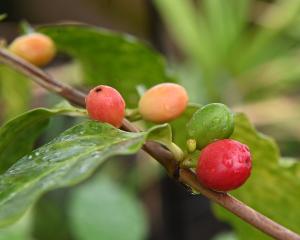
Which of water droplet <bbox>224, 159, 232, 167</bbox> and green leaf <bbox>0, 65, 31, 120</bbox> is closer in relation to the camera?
water droplet <bbox>224, 159, 232, 167</bbox>

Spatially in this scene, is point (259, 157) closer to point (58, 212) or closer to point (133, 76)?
point (133, 76)

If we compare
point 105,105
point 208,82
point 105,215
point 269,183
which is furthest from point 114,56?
point 208,82

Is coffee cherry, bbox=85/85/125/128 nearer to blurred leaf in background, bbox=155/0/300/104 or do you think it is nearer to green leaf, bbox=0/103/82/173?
green leaf, bbox=0/103/82/173

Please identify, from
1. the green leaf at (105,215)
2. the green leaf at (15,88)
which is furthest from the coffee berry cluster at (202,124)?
the green leaf at (105,215)

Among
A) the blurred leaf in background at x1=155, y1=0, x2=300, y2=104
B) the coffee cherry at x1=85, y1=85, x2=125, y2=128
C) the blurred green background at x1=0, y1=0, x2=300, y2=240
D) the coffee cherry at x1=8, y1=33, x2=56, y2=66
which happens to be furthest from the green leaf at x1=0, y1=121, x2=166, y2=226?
the blurred leaf in background at x1=155, y1=0, x2=300, y2=104

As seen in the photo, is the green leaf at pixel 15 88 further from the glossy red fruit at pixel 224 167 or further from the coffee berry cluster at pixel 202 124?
the glossy red fruit at pixel 224 167

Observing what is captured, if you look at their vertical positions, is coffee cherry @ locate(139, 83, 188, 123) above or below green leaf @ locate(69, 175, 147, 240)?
above
